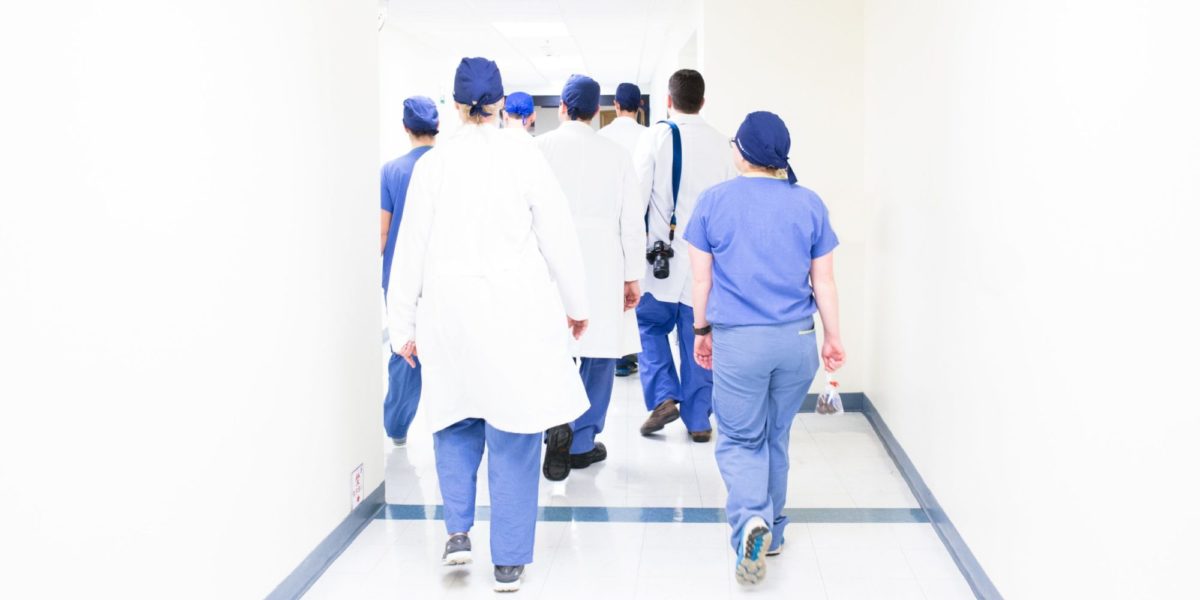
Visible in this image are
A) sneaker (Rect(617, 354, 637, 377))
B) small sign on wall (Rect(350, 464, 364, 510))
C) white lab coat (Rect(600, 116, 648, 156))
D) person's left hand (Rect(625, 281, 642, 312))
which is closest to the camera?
small sign on wall (Rect(350, 464, 364, 510))

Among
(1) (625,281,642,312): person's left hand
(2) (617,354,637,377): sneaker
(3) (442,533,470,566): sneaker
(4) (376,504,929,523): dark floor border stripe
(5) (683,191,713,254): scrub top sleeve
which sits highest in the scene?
(5) (683,191,713,254): scrub top sleeve

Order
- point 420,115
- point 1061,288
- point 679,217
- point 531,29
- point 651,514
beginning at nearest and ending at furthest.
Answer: point 1061,288
point 651,514
point 420,115
point 679,217
point 531,29

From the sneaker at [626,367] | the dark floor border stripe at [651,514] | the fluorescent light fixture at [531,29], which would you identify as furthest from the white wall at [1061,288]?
the fluorescent light fixture at [531,29]

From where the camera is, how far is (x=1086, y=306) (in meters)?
2.07

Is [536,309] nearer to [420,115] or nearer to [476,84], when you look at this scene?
[476,84]

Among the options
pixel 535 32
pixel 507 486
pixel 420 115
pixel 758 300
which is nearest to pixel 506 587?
pixel 507 486

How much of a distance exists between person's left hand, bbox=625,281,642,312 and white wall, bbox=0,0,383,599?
114 centimetres

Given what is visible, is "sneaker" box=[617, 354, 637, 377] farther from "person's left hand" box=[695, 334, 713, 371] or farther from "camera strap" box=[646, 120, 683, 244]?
"person's left hand" box=[695, 334, 713, 371]

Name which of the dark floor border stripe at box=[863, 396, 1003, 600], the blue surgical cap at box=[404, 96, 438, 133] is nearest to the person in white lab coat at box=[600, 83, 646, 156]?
the blue surgical cap at box=[404, 96, 438, 133]

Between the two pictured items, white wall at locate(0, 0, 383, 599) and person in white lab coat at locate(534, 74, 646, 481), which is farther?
person in white lab coat at locate(534, 74, 646, 481)

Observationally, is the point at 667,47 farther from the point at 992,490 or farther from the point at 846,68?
the point at 992,490

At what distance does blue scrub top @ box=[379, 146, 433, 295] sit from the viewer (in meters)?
4.25

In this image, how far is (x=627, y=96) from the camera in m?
4.43

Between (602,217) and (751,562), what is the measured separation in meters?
1.58
